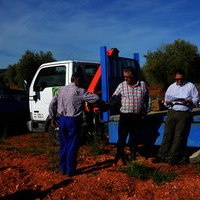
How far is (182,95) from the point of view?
4848 millimetres

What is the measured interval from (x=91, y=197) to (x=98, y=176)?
2.97 ft

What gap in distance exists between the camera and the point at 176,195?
383 centimetres

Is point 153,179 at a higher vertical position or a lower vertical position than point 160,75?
lower

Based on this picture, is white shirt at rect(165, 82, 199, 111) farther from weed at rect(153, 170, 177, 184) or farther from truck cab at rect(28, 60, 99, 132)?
truck cab at rect(28, 60, 99, 132)

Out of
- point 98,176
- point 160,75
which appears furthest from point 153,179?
point 160,75

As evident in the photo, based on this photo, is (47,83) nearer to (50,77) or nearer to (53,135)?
(50,77)

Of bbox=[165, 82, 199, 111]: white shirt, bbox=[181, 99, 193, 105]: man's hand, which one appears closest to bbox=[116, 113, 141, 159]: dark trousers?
bbox=[165, 82, 199, 111]: white shirt

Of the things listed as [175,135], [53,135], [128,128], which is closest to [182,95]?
[175,135]

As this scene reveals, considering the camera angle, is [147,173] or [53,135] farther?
[53,135]

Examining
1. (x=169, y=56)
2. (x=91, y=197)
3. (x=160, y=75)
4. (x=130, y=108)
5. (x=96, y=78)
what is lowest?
(x=91, y=197)

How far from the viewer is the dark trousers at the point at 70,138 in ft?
15.4

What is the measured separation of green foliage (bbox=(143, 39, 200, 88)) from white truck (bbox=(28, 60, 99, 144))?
28390 millimetres

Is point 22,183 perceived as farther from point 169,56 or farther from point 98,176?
point 169,56

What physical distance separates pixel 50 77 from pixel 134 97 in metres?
3.28
